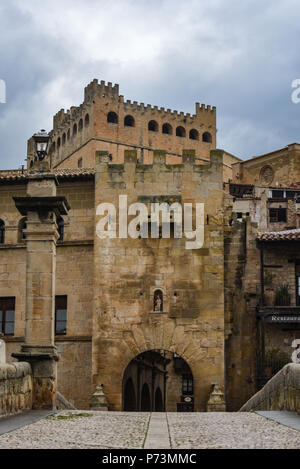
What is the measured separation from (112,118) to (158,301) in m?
54.7

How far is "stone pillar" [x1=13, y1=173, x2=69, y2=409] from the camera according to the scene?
15.0 m

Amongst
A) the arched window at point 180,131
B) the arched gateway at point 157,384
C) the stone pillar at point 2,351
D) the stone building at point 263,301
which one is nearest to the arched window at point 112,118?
the arched window at point 180,131

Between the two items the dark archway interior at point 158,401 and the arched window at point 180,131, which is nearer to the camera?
the dark archway interior at point 158,401

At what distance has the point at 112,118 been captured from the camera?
7950 cm

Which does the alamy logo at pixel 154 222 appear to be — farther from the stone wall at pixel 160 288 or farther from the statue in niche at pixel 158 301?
the statue in niche at pixel 158 301

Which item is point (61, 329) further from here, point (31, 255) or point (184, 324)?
point (31, 255)

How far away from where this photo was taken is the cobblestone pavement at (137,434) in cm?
898

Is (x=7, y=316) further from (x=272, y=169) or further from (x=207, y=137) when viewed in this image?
(x=207, y=137)

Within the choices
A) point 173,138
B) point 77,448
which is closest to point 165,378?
point 77,448

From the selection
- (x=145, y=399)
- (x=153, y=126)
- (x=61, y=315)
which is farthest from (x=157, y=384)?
(x=153, y=126)

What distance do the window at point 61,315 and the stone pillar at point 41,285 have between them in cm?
1386

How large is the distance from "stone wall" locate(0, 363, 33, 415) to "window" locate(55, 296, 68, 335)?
570 inches

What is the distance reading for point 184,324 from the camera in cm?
2672

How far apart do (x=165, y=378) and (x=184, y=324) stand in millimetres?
18470
